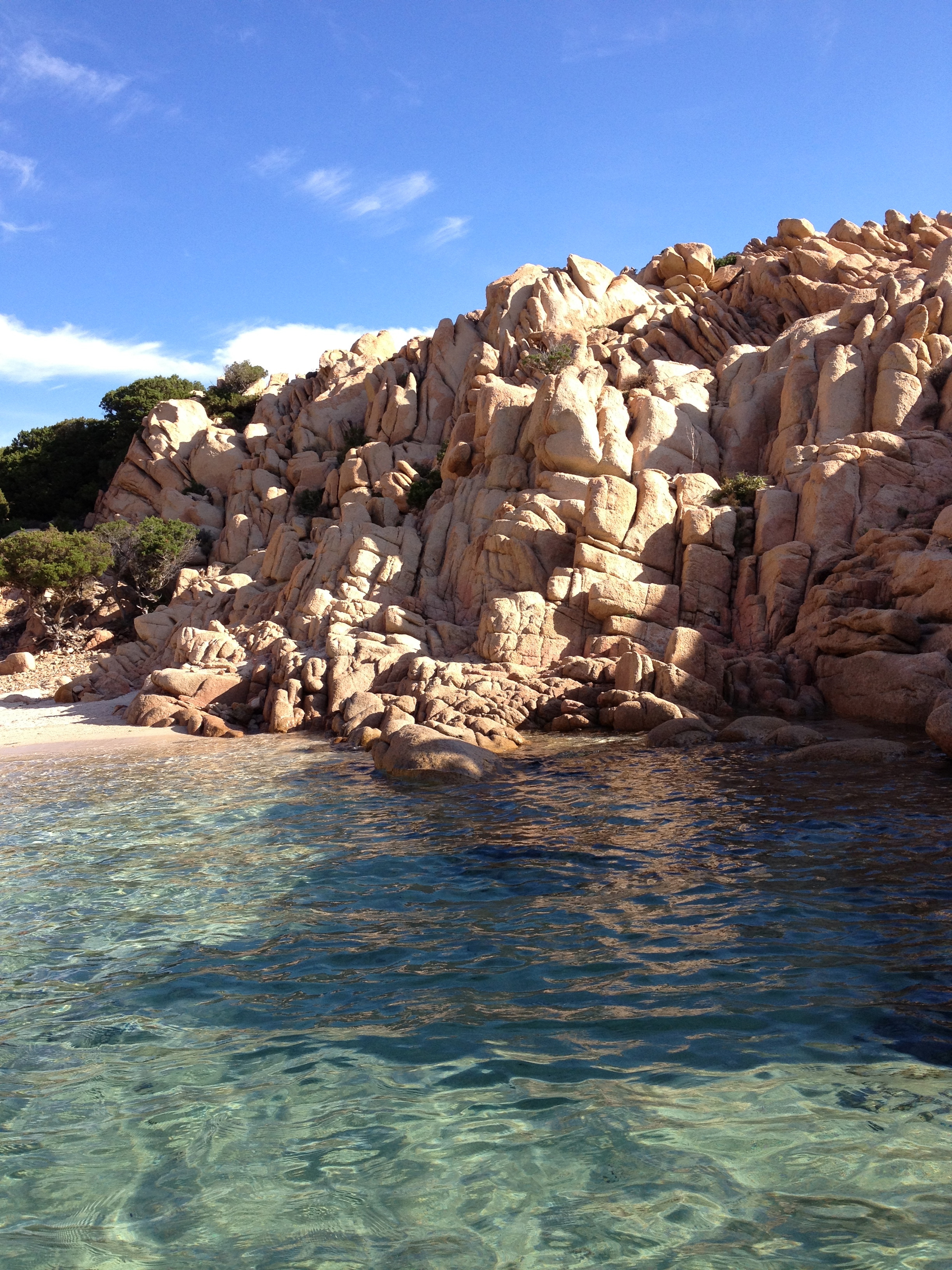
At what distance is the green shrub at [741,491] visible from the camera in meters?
32.1

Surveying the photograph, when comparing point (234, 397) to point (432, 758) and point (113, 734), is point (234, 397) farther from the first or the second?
point (432, 758)

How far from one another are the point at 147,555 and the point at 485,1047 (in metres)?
42.5

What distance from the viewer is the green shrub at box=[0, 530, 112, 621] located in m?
42.7

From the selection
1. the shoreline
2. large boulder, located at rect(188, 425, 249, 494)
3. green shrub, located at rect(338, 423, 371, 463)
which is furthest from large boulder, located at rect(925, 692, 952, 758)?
large boulder, located at rect(188, 425, 249, 494)

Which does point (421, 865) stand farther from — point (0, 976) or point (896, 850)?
point (896, 850)

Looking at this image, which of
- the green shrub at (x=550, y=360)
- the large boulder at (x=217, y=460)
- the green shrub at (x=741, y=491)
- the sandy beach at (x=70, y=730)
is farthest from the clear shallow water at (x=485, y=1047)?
the large boulder at (x=217, y=460)

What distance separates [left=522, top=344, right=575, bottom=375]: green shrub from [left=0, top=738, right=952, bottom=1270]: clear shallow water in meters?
32.1

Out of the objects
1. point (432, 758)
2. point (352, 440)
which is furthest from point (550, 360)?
point (432, 758)

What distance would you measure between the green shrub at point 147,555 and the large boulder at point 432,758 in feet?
96.8

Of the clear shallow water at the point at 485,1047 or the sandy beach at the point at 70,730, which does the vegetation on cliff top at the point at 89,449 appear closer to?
the sandy beach at the point at 70,730

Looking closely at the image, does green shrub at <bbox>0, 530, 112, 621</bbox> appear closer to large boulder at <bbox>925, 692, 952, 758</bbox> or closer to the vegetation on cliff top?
the vegetation on cliff top

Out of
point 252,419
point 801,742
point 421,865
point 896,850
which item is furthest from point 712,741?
point 252,419

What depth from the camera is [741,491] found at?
1272 inches

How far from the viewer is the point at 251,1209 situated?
5.09m
